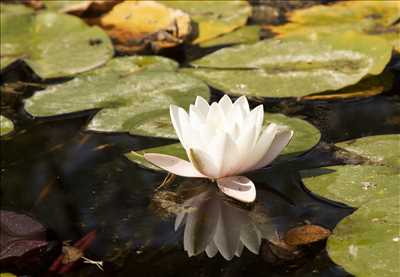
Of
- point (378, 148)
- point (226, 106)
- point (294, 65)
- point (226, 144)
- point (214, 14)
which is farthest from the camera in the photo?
point (214, 14)

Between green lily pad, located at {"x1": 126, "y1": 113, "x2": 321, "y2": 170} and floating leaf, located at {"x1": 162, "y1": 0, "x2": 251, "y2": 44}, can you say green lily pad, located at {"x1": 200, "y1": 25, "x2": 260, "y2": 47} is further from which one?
green lily pad, located at {"x1": 126, "y1": 113, "x2": 321, "y2": 170}

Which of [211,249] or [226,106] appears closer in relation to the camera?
[211,249]

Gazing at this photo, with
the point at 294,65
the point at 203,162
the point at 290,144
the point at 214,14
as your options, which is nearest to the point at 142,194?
the point at 203,162

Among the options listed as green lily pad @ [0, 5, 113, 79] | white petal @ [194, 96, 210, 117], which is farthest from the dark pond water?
green lily pad @ [0, 5, 113, 79]

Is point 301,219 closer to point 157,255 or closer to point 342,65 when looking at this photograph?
point 157,255

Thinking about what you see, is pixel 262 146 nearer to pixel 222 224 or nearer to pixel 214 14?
pixel 222 224

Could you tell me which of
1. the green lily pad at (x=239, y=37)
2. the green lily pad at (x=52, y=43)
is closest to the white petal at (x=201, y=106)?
the green lily pad at (x=52, y=43)
